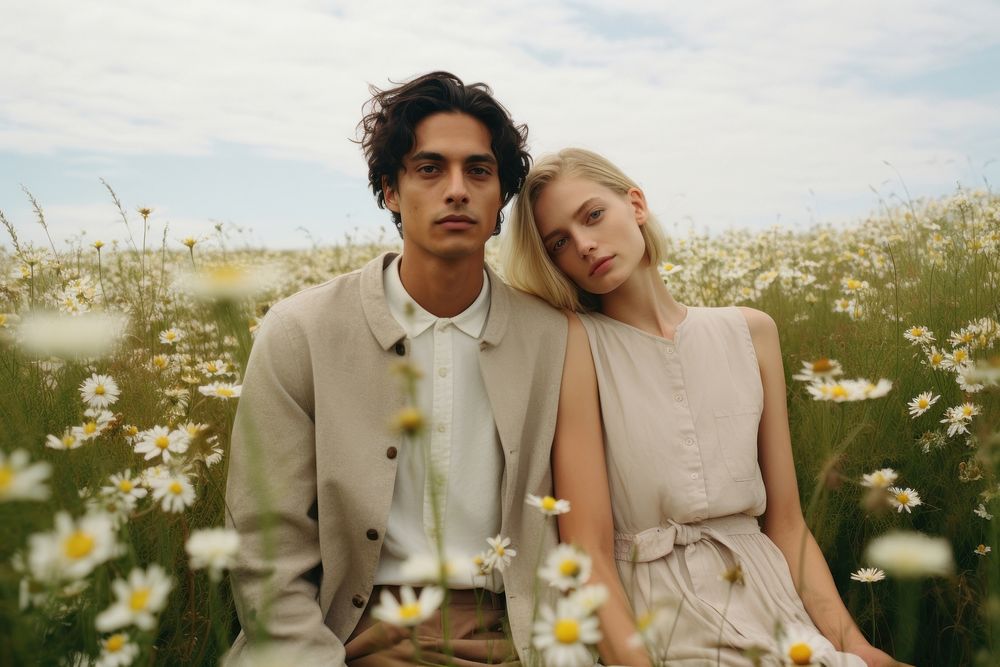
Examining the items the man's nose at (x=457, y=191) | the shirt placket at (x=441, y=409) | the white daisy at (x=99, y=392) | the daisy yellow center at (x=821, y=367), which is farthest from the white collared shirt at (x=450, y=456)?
the daisy yellow center at (x=821, y=367)

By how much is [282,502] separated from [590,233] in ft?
4.01

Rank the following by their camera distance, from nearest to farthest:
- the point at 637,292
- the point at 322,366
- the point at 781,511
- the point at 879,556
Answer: the point at 879,556, the point at 322,366, the point at 781,511, the point at 637,292

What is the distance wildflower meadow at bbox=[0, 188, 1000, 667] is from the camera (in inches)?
44.7

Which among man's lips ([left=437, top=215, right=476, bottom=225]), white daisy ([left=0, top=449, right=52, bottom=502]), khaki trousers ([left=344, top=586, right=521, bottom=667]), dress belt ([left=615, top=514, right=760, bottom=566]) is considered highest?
man's lips ([left=437, top=215, right=476, bottom=225])

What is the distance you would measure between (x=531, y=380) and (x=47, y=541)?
1.45m

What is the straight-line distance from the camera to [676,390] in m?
2.40

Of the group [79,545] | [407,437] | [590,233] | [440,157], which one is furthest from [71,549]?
[590,233]

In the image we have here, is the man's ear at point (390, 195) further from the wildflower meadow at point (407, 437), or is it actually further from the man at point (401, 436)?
the wildflower meadow at point (407, 437)

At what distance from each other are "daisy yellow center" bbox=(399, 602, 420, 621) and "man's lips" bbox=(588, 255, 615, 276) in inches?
57.3

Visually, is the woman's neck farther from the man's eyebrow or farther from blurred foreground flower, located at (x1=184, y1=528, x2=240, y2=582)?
blurred foreground flower, located at (x1=184, y1=528, x2=240, y2=582)

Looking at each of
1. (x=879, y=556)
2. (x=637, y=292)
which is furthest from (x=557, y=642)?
(x=637, y=292)

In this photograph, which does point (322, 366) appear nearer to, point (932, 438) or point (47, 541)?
point (47, 541)

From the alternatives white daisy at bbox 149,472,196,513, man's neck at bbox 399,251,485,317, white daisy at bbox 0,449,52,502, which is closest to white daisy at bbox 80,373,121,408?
white daisy at bbox 149,472,196,513

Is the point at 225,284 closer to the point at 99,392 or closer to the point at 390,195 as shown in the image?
the point at 99,392
